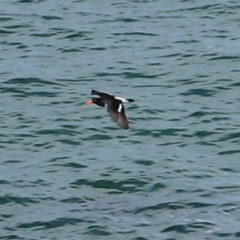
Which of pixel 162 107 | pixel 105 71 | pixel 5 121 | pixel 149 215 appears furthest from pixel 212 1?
pixel 149 215

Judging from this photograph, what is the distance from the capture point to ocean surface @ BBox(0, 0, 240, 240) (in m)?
14.1

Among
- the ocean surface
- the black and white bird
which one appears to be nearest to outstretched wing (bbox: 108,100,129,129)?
the black and white bird

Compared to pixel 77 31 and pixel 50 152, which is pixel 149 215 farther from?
pixel 77 31

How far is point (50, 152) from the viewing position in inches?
660

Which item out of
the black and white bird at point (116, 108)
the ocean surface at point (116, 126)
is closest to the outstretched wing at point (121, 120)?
the black and white bird at point (116, 108)

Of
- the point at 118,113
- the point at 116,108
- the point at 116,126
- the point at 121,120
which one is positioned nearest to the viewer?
the point at 121,120

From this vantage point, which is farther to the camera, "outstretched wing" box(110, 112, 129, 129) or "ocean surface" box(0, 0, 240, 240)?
"outstretched wing" box(110, 112, 129, 129)

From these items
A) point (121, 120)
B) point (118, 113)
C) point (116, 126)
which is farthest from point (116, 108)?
point (116, 126)

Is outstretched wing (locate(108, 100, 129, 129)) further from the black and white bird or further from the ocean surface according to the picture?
the ocean surface

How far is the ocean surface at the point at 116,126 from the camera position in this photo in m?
14.1

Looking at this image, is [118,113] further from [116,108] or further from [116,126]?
[116,126]

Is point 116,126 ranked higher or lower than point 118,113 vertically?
lower

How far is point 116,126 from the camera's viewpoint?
1789 centimetres

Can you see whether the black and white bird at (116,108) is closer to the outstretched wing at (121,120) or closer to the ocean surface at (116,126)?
the outstretched wing at (121,120)
